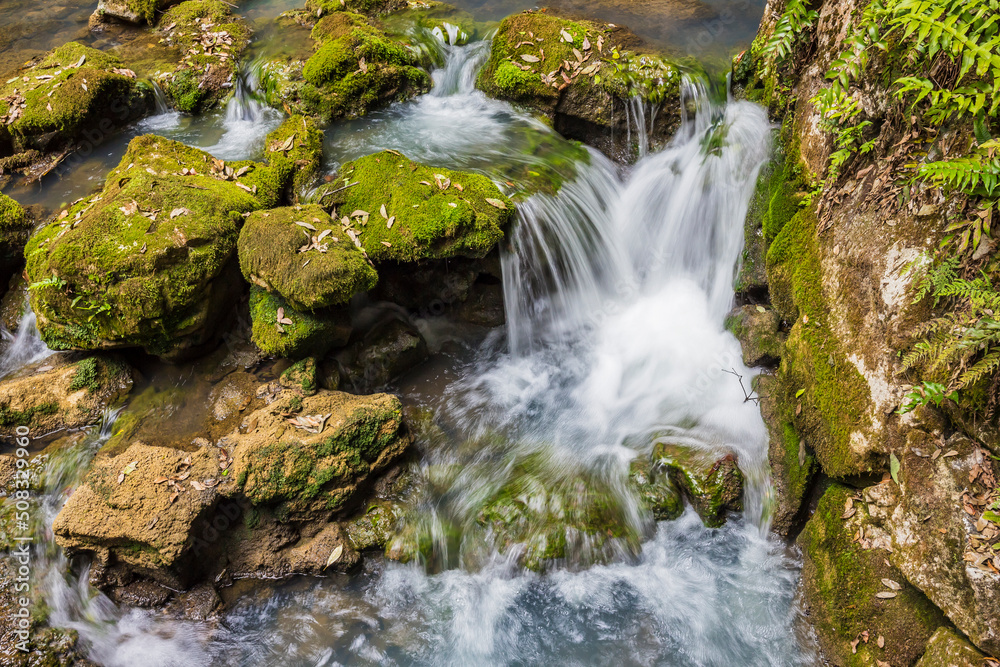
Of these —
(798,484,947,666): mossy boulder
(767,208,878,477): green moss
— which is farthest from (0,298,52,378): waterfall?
(798,484,947,666): mossy boulder

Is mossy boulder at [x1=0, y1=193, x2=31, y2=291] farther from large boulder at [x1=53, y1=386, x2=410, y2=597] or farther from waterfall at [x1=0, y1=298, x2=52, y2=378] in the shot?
large boulder at [x1=53, y1=386, x2=410, y2=597]

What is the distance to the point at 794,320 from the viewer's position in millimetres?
5359

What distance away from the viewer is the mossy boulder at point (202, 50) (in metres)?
8.98

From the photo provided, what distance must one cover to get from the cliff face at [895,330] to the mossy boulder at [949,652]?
64mm

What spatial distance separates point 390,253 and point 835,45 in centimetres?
462

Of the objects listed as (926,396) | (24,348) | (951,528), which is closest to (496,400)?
(926,396)

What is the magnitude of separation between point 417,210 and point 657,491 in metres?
3.64

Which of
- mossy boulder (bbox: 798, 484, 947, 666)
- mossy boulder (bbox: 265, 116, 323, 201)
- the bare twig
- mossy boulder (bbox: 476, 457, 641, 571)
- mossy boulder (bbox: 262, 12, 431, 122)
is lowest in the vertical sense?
mossy boulder (bbox: 476, 457, 641, 571)

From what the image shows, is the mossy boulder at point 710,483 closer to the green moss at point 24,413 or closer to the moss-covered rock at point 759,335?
the moss-covered rock at point 759,335

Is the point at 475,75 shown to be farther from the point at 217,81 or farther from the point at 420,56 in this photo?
the point at 217,81

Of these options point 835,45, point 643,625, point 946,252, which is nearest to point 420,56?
point 835,45

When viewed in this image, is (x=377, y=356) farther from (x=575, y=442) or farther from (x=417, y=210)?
(x=575, y=442)

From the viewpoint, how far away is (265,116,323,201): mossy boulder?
6987 mm

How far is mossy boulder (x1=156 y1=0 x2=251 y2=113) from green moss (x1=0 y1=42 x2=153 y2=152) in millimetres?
555
